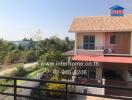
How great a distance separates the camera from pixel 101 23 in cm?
2448

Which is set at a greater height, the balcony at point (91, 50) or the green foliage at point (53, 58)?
the balcony at point (91, 50)

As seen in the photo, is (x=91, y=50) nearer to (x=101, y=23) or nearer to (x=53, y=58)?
(x=101, y=23)

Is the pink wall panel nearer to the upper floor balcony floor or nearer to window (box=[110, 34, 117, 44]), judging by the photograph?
the upper floor balcony floor

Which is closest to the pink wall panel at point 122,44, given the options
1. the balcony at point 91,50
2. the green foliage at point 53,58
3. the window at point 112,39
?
the window at point 112,39

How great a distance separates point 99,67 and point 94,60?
202cm

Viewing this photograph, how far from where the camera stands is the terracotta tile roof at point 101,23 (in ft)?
75.0

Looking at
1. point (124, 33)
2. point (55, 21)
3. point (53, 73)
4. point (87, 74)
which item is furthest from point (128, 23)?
point (55, 21)

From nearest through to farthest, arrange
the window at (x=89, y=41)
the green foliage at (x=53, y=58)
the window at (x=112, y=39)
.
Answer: the window at (x=112, y=39)
the window at (x=89, y=41)
the green foliage at (x=53, y=58)

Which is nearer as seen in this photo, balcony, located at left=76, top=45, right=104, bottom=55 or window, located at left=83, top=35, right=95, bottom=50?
balcony, located at left=76, top=45, right=104, bottom=55

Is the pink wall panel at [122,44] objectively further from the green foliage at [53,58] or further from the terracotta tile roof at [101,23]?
the green foliage at [53,58]

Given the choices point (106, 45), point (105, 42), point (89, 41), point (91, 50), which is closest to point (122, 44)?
point (106, 45)

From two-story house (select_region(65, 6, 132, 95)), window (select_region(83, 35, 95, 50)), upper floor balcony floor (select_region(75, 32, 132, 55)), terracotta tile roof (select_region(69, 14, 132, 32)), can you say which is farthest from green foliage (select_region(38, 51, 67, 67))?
terracotta tile roof (select_region(69, 14, 132, 32))

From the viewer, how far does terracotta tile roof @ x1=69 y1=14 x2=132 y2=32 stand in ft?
75.0

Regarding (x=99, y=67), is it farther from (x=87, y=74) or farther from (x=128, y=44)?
(x=128, y=44)
